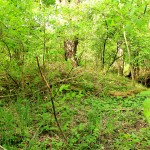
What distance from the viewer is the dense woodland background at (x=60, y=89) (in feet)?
10.8

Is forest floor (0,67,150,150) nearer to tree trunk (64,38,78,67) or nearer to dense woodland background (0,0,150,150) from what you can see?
dense woodland background (0,0,150,150)

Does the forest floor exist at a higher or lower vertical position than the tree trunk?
lower

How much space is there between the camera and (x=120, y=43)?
9422 mm

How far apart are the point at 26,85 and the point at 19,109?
1.36 m

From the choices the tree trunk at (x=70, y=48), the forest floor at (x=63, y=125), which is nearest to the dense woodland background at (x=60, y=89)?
the forest floor at (x=63, y=125)

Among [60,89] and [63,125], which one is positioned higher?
[60,89]

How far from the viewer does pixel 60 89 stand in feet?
6.54

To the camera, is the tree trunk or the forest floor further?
the tree trunk

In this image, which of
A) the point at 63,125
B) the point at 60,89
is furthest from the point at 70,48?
the point at 60,89

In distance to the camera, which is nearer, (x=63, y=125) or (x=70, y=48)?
(x=63, y=125)

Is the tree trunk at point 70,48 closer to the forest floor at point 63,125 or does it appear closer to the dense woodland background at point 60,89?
the dense woodland background at point 60,89

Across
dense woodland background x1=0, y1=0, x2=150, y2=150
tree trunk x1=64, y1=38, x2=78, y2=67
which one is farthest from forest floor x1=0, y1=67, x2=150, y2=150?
tree trunk x1=64, y1=38, x2=78, y2=67

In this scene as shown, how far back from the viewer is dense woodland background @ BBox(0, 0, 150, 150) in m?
3.28

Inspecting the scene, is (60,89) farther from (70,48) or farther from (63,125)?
(70,48)
